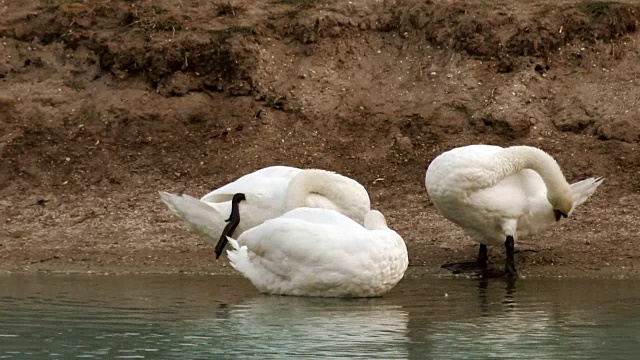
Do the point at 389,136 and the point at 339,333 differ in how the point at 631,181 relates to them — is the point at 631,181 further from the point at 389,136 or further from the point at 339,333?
the point at 339,333

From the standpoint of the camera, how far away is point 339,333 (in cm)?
940

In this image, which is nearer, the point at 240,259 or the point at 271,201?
the point at 240,259

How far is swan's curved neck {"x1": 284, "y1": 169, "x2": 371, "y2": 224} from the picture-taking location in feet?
41.5

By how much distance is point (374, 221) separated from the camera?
11680 mm

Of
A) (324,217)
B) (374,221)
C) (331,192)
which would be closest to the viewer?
(324,217)

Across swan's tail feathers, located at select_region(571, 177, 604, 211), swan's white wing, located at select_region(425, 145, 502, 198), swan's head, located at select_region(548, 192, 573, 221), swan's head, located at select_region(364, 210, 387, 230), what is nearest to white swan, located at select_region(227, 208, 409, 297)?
swan's head, located at select_region(364, 210, 387, 230)

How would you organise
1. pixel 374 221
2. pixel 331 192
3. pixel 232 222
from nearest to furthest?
pixel 374 221
pixel 232 222
pixel 331 192

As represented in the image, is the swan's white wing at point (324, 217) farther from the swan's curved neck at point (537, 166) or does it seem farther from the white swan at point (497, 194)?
the swan's curved neck at point (537, 166)

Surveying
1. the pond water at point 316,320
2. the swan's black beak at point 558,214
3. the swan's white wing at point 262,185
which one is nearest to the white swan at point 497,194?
the swan's black beak at point 558,214

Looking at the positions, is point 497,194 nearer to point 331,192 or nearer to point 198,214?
point 331,192

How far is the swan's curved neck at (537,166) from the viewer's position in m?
13.0

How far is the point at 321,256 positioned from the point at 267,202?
1810 mm

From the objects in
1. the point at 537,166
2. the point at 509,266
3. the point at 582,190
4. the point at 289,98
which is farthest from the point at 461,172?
the point at 289,98

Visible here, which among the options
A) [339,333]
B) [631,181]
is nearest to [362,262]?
[339,333]
